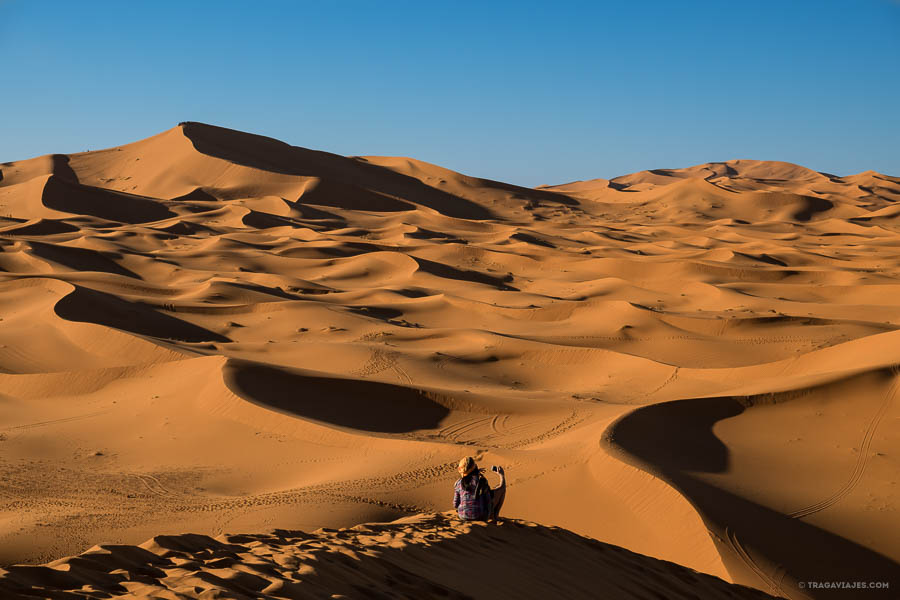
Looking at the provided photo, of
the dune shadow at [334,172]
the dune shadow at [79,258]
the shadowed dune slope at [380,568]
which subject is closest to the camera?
the shadowed dune slope at [380,568]

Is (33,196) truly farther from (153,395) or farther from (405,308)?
(153,395)

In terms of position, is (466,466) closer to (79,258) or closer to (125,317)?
(125,317)

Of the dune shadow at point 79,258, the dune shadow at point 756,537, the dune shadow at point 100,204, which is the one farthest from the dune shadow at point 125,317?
the dune shadow at point 100,204

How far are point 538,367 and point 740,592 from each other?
920 centimetres

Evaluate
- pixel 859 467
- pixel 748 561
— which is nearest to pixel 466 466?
pixel 748 561

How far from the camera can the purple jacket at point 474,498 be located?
649 centimetres

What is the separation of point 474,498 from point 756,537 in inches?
99.4

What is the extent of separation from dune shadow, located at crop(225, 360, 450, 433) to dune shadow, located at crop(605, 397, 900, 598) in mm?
3238

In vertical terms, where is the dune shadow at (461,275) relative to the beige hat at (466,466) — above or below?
above

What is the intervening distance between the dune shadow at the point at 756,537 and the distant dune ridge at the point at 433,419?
0.03 m

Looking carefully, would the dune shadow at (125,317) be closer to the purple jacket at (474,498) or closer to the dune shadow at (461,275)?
the dune shadow at (461,275)

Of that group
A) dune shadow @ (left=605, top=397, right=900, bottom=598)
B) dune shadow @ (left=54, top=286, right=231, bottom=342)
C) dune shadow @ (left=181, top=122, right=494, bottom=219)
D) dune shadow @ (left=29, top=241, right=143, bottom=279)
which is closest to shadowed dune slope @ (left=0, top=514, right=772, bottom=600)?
dune shadow @ (left=605, top=397, right=900, bottom=598)

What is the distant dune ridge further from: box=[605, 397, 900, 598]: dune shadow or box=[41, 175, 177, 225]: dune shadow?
box=[41, 175, 177, 225]: dune shadow

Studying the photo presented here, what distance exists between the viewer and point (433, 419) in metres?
11.5
